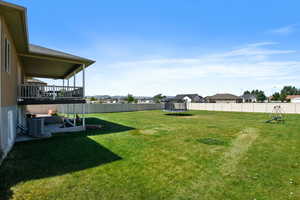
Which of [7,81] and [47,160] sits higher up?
[7,81]

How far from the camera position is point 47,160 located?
4.62 metres

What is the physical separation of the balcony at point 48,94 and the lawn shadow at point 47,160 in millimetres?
2391

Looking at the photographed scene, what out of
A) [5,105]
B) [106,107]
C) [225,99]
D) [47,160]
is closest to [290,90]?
[225,99]

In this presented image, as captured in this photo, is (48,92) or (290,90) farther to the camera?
(290,90)

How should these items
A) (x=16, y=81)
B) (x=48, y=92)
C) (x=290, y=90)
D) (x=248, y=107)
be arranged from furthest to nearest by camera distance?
(x=290, y=90) < (x=248, y=107) < (x=48, y=92) < (x=16, y=81)

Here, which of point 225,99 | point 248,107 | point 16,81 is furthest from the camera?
point 225,99

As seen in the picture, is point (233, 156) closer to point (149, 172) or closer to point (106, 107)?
point (149, 172)

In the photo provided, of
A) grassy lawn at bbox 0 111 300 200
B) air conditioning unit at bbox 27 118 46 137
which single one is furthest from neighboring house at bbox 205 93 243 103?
air conditioning unit at bbox 27 118 46 137

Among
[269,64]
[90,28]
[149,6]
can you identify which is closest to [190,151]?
[149,6]

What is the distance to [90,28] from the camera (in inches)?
487

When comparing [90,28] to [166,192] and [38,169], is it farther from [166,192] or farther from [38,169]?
[166,192]

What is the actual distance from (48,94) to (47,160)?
17.2ft

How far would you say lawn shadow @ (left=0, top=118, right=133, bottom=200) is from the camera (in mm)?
3588

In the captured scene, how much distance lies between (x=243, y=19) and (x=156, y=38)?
299 inches
